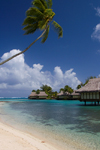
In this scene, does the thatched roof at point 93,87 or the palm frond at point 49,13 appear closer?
the palm frond at point 49,13

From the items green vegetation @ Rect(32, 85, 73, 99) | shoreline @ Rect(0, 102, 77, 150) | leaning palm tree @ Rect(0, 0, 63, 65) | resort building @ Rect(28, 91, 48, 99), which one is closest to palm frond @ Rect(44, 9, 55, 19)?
leaning palm tree @ Rect(0, 0, 63, 65)

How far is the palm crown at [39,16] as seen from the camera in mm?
9992

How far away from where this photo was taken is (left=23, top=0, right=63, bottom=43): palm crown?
393 inches

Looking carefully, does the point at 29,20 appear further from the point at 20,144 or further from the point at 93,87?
the point at 93,87

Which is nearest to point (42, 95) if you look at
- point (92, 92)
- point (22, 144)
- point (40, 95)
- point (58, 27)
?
point (40, 95)

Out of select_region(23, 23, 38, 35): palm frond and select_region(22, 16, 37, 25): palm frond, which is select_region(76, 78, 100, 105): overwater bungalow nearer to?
select_region(23, 23, 38, 35): palm frond

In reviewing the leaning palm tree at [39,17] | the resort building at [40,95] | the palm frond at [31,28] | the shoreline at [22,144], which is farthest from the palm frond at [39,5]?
the resort building at [40,95]

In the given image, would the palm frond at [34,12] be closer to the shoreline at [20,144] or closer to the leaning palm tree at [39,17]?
the leaning palm tree at [39,17]

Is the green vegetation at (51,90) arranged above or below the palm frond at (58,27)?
below

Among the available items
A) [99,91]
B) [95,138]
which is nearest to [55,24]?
[95,138]

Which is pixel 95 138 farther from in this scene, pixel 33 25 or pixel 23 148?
pixel 33 25

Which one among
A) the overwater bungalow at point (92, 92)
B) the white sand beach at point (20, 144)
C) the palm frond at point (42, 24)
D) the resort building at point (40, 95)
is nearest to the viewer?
the white sand beach at point (20, 144)

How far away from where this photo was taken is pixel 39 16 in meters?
10.4

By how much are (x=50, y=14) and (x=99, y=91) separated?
621 inches
